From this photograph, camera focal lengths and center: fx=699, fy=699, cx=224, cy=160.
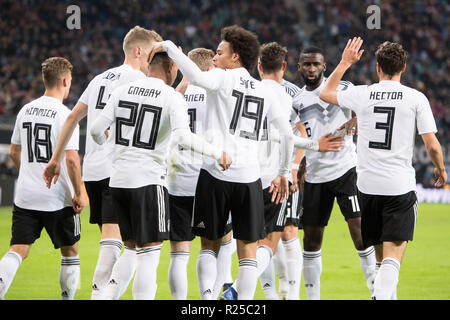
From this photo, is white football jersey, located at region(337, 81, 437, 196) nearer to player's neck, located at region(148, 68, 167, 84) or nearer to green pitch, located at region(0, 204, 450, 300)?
player's neck, located at region(148, 68, 167, 84)

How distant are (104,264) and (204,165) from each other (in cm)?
131

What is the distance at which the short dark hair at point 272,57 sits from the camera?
6.82 metres

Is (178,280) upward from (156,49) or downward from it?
downward

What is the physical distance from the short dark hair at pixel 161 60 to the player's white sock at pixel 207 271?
5.28 feet

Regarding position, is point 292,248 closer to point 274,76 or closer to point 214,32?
point 274,76

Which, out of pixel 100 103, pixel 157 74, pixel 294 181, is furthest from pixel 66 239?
pixel 294 181

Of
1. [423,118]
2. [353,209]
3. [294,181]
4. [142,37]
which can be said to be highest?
[142,37]

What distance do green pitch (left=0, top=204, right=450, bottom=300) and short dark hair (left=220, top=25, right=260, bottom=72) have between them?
9.94 ft

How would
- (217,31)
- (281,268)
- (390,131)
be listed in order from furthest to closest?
(217,31) < (281,268) < (390,131)

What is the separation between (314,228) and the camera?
23.4 ft

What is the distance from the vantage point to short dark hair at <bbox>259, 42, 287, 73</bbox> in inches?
268

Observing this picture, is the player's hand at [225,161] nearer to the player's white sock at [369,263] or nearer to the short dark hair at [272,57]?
the short dark hair at [272,57]

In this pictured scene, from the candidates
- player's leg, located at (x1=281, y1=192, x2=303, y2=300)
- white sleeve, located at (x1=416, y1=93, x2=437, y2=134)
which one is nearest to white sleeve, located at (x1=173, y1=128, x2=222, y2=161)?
white sleeve, located at (x1=416, y1=93, x2=437, y2=134)
